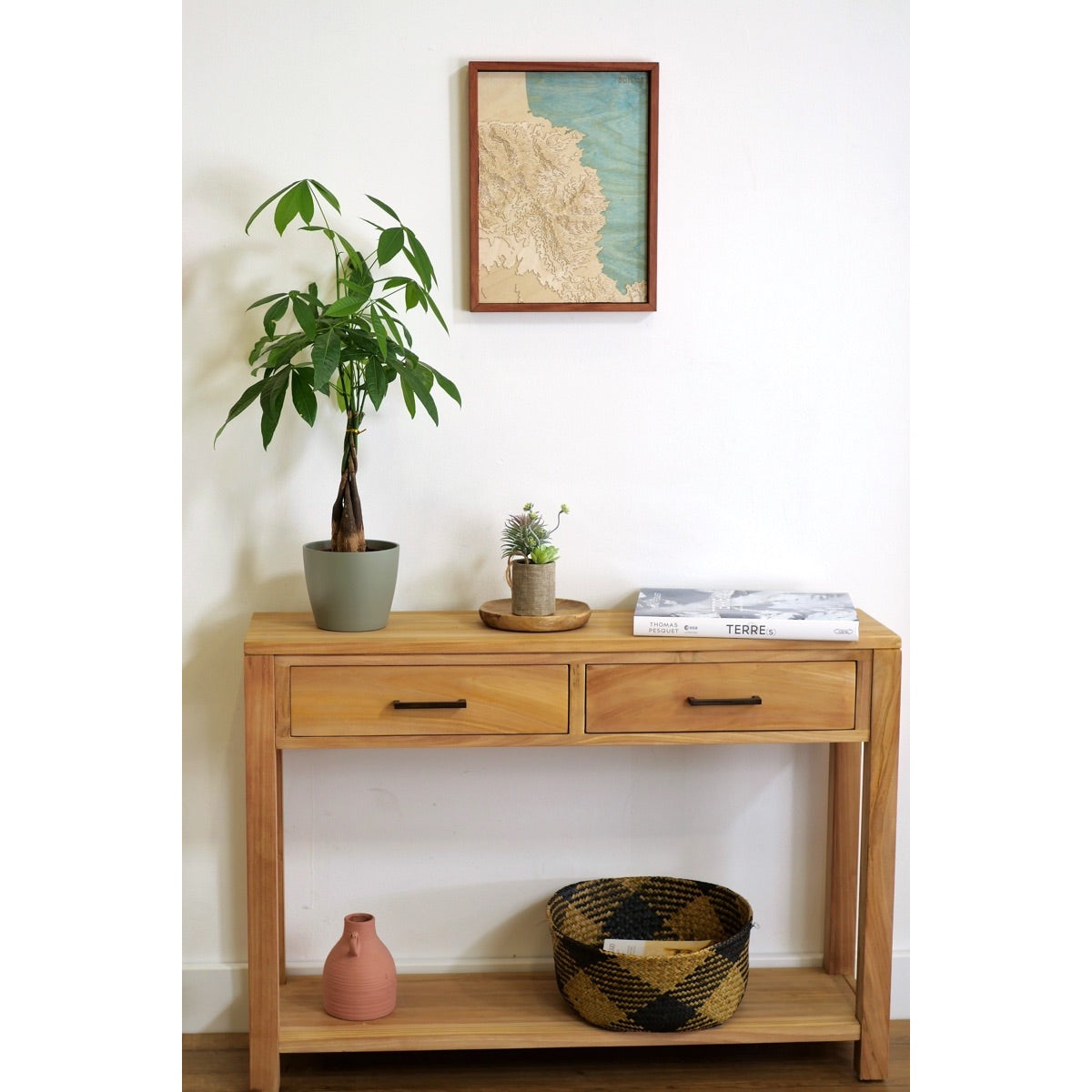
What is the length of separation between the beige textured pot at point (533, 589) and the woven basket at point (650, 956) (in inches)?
22.9

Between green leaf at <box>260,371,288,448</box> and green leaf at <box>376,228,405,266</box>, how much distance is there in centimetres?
26

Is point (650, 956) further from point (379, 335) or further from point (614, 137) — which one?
point (614, 137)

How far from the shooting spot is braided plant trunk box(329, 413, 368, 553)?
198 centimetres

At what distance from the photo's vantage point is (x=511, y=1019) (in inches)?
81.4

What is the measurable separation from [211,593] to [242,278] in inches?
23.4

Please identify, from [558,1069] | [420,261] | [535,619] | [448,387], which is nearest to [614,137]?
[420,261]

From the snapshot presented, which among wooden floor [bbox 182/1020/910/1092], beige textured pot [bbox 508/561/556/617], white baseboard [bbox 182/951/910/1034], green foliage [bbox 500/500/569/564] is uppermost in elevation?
green foliage [bbox 500/500/569/564]

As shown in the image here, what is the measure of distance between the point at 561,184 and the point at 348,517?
73cm

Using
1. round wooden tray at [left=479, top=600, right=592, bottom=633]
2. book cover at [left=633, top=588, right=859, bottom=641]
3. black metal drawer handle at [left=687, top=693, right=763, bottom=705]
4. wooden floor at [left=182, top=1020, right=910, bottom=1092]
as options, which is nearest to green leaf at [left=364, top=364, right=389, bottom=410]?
round wooden tray at [left=479, top=600, right=592, bottom=633]

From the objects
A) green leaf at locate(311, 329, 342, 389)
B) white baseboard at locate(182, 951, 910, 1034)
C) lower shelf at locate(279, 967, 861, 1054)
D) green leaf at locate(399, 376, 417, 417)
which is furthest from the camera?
white baseboard at locate(182, 951, 910, 1034)

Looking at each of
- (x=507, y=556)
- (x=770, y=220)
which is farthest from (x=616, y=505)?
(x=770, y=220)

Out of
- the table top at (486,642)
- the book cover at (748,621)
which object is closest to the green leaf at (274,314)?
the table top at (486,642)

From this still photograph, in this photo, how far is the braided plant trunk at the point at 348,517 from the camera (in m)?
1.98

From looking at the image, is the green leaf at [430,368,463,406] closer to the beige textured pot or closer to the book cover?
the beige textured pot
